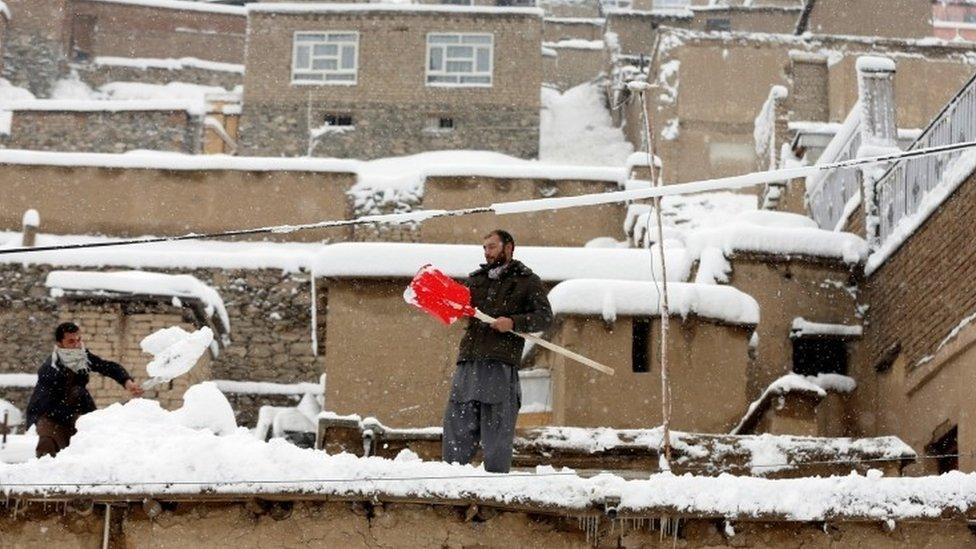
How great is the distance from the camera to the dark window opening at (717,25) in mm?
45438

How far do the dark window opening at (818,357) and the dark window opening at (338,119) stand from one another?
20197 mm

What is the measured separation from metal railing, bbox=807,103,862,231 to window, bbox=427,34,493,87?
16432 millimetres

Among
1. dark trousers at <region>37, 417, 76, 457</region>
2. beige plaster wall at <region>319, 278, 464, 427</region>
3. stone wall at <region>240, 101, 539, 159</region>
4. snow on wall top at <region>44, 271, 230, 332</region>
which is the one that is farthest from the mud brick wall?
stone wall at <region>240, 101, 539, 159</region>

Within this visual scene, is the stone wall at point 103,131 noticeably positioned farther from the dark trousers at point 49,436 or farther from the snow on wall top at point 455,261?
the dark trousers at point 49,436

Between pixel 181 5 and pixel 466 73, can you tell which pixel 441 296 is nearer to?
pixel 466 73

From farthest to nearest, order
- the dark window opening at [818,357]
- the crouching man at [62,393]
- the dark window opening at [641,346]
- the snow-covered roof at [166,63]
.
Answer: the snow-covered roof at [166,63] < the dark window opening at [818,357] < the dark window opening at [641,346] < the crouching man at [62,393]

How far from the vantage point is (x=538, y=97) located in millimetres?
33875

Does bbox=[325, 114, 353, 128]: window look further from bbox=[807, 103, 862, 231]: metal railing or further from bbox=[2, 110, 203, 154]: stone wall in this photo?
bbox=[807, 103, 862, 231]: metal railing

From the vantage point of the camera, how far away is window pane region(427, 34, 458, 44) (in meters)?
34.5

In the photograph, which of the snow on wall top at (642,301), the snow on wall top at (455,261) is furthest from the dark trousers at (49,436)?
the snow on wall top at (455,261)

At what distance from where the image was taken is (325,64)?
114 feet

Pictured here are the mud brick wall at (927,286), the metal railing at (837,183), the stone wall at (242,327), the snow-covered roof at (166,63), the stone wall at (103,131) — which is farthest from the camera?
the snow-covered roof at (166,63)

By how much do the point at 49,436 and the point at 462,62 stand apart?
25.4 m

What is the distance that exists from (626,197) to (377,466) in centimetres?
278
